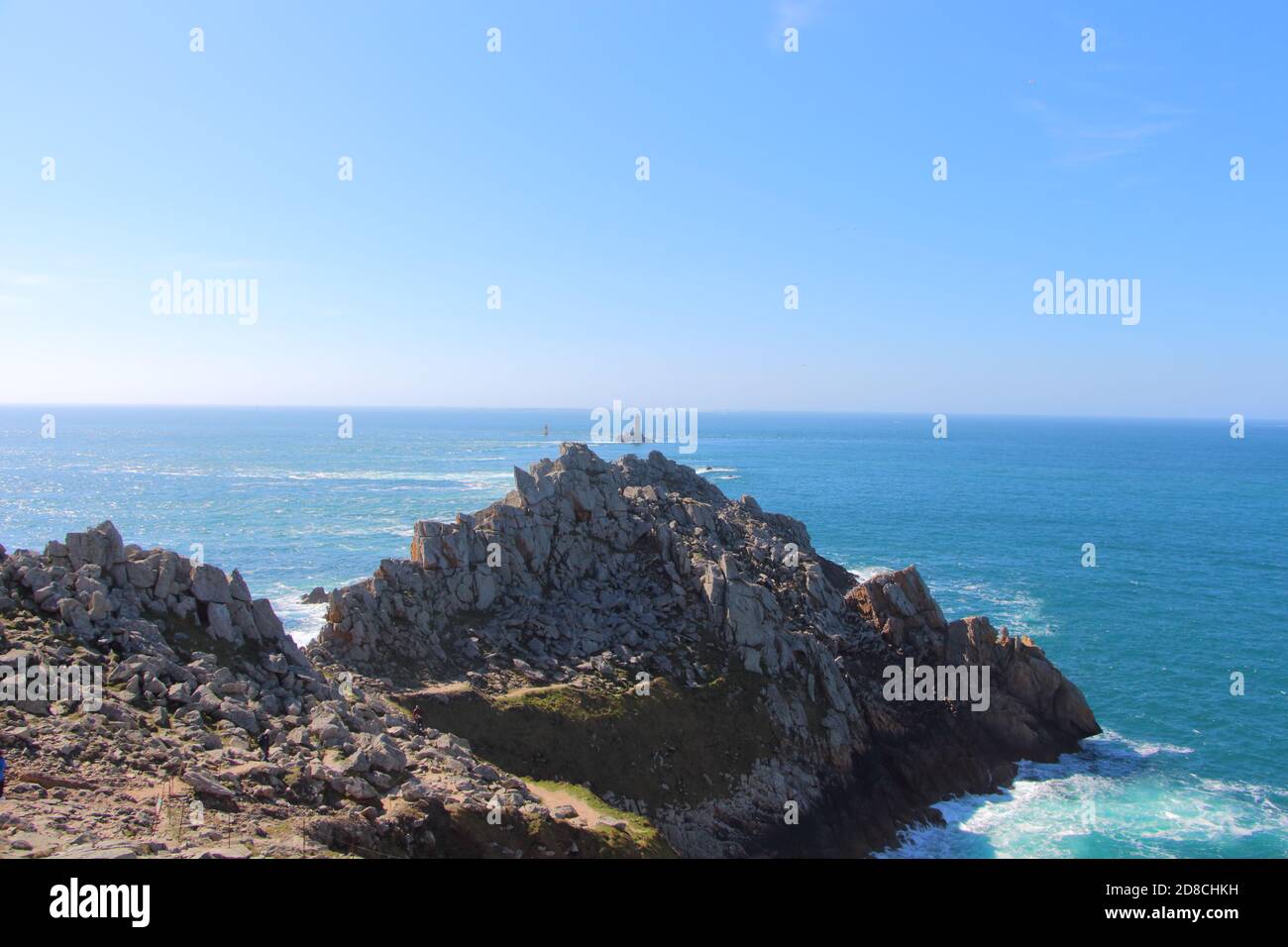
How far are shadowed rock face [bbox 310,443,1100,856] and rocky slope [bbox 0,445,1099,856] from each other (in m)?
0.12

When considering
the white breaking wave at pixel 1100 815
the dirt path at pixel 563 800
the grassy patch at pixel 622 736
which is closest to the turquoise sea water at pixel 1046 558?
the white breaking wave at pixel 1100 815

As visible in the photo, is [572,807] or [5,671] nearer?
[5,671]

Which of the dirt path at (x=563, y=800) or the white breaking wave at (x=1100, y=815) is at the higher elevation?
the dirt path at (x=563, y=800)

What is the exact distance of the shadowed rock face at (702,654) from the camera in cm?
3369

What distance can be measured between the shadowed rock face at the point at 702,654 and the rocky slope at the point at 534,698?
0.40ft

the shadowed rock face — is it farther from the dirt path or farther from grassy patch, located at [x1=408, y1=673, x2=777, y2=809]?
the dirt path

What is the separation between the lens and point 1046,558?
8781 centimetres

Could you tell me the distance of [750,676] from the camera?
38531 mm

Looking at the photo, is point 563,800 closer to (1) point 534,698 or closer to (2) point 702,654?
(1) point 534,698
